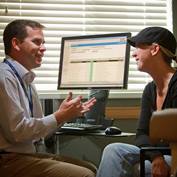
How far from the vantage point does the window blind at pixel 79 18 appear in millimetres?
3322

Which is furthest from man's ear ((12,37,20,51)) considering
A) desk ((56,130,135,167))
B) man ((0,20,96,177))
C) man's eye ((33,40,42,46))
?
desk ((56,130,135,167))

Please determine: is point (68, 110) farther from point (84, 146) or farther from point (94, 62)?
point (84, 146)

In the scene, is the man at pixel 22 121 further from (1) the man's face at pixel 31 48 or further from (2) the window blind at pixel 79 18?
(2) the window blind at pixel 79 18

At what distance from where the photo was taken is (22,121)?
194cm

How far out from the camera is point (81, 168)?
6.47ft

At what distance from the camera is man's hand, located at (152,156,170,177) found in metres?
2.05

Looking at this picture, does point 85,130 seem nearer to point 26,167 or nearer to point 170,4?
point 26,167

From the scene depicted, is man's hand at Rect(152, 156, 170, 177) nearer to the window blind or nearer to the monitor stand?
the monitor stand

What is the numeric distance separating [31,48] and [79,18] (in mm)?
1167

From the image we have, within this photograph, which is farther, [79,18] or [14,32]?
[79,18]

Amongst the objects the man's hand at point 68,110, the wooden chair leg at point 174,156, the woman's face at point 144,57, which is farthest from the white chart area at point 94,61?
the wooden chair leg at point 174,156

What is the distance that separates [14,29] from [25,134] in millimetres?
672

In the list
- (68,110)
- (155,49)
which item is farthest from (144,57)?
(68,110)

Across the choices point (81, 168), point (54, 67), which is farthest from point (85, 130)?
point (54, 67)
